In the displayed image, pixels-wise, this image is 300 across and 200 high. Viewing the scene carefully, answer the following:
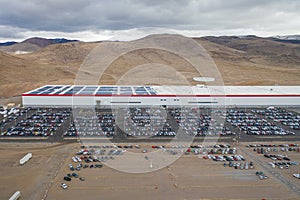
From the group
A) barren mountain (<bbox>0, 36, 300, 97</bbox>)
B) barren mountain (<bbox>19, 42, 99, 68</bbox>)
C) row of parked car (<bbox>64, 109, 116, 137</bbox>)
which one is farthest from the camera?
barren mountain (<bbox>19, 42, 99, 68</bbox>)

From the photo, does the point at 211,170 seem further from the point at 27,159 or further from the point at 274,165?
the point at 27,159

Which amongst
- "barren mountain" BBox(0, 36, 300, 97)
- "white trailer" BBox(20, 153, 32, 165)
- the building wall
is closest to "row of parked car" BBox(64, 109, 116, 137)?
the building wall

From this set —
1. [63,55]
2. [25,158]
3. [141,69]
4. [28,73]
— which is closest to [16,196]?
[25,158]

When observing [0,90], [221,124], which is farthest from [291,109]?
[0,90]

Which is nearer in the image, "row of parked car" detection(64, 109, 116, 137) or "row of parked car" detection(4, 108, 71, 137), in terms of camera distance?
"row of parked car" detection(4, 108, 71, 137)

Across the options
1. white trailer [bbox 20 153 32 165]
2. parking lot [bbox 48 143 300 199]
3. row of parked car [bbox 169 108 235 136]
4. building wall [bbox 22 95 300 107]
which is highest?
building wall [bbox 22 95 300 107]

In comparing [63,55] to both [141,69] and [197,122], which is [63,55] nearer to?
[141,69]

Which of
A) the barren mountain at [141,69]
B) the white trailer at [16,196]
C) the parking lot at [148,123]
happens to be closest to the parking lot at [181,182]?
the white trailer at [16,196]

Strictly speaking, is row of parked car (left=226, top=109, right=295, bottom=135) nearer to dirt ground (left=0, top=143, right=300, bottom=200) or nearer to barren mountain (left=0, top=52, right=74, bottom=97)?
dirt ground (left=0, top=143, right=300, bottom=200)
